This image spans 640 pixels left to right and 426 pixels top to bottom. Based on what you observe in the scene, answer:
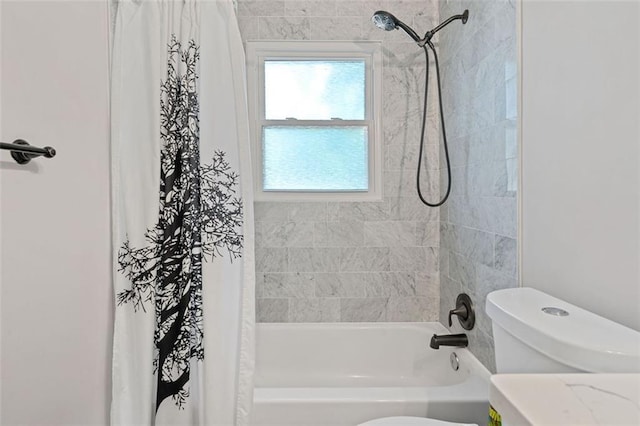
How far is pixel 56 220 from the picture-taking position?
123 centimetres

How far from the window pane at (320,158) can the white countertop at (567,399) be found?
1.71m

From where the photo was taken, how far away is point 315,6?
2.15 metres

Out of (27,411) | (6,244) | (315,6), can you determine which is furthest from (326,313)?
(315,6)

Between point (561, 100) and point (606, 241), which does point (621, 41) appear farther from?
point (606, 241)

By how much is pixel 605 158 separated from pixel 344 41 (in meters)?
1.60

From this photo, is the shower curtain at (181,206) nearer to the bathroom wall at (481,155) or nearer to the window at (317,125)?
the window at (317,125)

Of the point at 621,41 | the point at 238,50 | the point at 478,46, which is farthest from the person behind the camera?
the point at 478,46

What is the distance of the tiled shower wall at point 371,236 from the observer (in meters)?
2.17

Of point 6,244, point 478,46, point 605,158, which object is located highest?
point 478,46

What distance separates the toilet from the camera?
701 mm

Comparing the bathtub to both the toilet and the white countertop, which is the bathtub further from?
the white countertop

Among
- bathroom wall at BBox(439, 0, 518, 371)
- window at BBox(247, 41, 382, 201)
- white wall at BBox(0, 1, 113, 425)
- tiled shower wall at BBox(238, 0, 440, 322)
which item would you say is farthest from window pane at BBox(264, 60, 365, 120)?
white wall at BBox(0, 1, 113, 425)

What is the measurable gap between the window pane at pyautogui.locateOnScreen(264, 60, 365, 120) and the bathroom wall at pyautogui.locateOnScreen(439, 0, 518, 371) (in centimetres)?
49

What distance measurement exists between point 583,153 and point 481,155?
614mm
